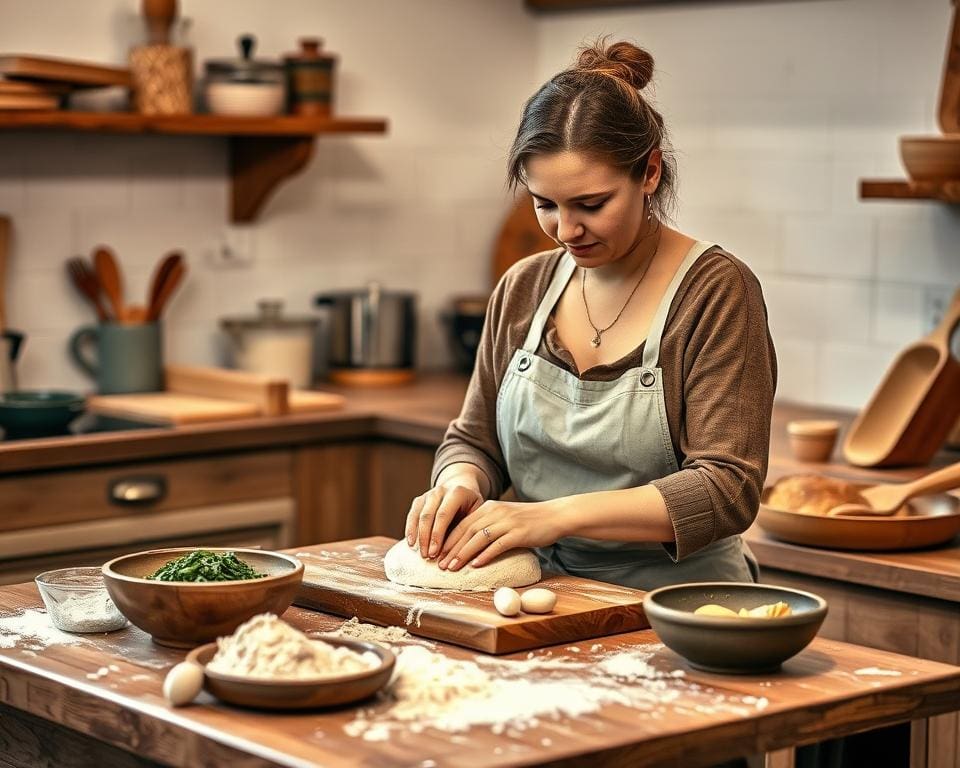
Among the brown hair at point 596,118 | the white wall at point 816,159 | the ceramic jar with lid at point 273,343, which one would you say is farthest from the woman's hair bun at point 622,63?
the ceramic jar with lid at point 273,343

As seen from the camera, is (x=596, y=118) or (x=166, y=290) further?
(x=166, y=290)

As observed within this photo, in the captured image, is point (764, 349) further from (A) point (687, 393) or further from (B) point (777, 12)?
(B) point (777, 12)

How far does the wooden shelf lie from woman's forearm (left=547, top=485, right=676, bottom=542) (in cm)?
131

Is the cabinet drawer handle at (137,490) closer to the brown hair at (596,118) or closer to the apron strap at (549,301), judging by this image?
the apron strap at (549,301)

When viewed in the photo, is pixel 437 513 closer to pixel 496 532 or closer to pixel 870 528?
pixel 496 532

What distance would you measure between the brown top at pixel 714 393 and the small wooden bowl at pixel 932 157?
1036mm

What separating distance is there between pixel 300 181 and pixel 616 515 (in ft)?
7.78

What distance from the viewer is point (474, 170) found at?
464 cm

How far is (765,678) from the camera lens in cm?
175

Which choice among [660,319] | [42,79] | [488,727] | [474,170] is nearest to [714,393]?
[660,319]

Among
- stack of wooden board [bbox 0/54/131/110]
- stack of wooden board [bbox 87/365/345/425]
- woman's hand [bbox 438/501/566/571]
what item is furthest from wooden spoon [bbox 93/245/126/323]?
woman's hand [bbox 438/501/566/571]

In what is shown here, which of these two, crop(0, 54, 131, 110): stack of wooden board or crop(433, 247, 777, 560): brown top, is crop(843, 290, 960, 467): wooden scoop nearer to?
crop(433, 247, 777, 560): brown top


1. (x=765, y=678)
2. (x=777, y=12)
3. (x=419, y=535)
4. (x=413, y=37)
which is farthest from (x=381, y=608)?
(x=413, y=37)

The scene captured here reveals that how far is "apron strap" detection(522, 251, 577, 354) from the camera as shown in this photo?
2.43 metres
